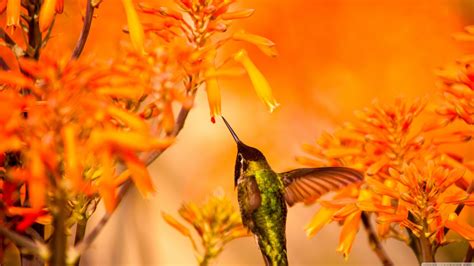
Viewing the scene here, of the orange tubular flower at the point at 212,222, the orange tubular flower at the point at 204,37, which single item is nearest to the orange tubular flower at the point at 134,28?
the orange tubular flower at the point at 204,37

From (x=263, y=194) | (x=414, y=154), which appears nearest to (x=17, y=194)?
(x=263, y=194)

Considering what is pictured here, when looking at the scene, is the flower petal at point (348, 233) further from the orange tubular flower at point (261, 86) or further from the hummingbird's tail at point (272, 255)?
the orange tubular flower at point (261, 86)

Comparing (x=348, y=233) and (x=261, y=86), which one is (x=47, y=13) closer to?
(x=261, y=86)

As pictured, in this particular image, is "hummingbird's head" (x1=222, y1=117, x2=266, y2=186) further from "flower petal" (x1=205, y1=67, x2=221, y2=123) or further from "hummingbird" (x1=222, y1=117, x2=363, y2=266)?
"flower petal" (x1=205, y1=67, x2=221, y2=123)

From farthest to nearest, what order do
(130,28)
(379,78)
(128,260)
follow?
(379,78) → (128,260) → (130,28)

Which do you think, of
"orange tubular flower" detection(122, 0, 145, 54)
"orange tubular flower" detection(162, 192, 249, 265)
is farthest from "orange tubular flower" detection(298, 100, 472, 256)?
"orange tubular flower" detection(122, 0, 145, 54)

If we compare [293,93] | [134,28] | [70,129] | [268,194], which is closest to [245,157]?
[268,194]

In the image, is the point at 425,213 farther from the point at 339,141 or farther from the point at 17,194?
the point at 17,194
